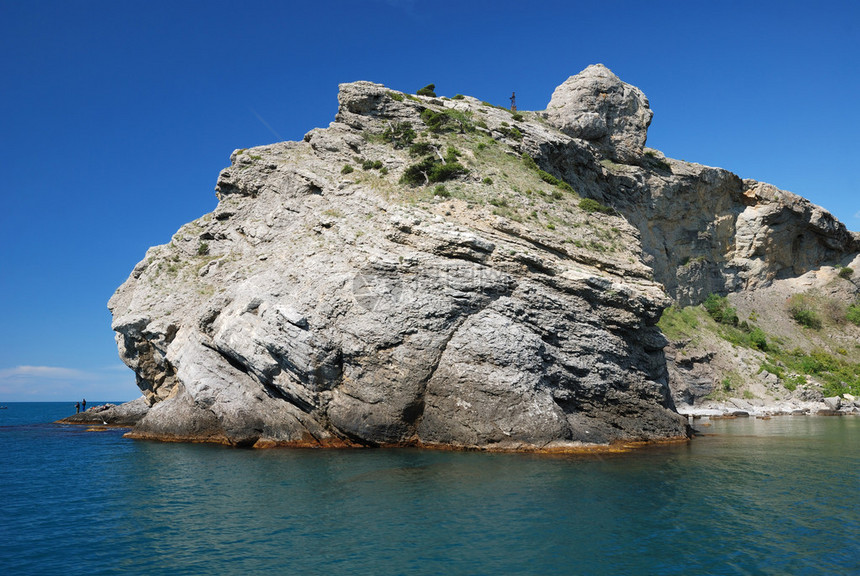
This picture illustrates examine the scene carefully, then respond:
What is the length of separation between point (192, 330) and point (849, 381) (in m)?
83.6

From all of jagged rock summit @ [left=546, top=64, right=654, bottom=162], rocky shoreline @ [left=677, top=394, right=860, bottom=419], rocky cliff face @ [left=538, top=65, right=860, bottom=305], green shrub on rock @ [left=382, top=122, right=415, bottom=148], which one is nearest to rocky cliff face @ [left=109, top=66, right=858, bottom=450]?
green shrub on rock @ [left=382, top=122, right=415, bottom=148]

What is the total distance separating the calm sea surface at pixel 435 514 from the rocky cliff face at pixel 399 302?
432cm

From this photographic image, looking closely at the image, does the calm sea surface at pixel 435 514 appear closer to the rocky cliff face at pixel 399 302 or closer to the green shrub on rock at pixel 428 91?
the rocky cliff face at pixel 399 302

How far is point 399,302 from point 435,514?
18.3m

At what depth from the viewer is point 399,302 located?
36.0 m

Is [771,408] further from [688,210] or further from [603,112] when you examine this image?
[603,112]

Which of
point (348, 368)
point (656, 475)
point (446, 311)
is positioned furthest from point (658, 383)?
point (348, 368)

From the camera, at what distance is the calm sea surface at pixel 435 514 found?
1518 cm

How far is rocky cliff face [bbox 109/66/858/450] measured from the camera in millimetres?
34844

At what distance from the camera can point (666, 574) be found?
14.1 m

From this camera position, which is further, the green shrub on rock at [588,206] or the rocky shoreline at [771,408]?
the rocky shoreline at [771,408]

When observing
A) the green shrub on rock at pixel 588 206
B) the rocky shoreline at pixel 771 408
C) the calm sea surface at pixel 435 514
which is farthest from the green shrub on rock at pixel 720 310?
the calm sea surface at pixel 435 514

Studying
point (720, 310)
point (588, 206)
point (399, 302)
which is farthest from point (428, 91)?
point (720, 310)

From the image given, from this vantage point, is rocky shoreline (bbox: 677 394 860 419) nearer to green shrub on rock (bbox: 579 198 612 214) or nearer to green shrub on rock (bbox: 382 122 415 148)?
green shrub on rock (bbox: 579 198 612 214)
